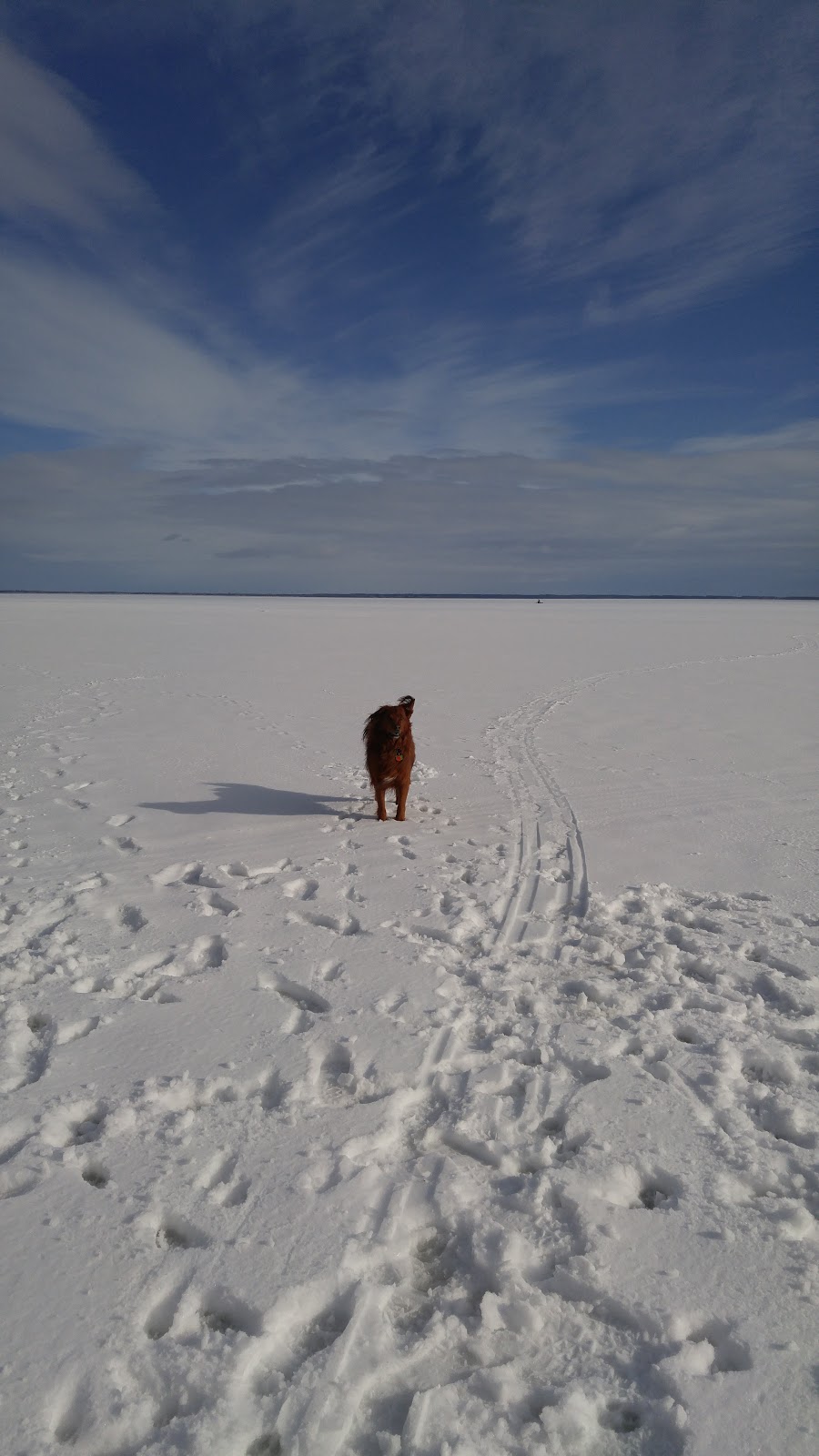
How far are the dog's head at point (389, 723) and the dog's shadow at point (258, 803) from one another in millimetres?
854

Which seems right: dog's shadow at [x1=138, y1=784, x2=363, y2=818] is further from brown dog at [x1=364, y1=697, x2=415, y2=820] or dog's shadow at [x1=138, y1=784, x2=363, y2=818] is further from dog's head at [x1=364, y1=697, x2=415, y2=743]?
dog's head at [x1=364, y1=697, x2=415, y2=743]

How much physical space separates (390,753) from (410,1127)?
3.81 meters

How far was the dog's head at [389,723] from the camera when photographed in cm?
645

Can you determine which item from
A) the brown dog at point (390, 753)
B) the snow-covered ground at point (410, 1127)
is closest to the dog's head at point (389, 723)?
the brown dog at point (390, 753)

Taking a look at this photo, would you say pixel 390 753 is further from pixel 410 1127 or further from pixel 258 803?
pixel 410 1127

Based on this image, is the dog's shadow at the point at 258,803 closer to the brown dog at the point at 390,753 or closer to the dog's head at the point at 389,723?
the brown dog at the point at 390,753

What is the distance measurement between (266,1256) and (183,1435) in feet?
1.66

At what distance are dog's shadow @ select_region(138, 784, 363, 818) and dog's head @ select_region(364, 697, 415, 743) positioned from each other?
33.6 inches

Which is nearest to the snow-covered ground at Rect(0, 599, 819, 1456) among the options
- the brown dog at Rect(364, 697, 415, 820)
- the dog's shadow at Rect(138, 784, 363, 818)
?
the dog's shadow at Rect(138, 784, 363, 818)

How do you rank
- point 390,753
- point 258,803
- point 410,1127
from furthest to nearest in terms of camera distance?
point 258,803 → point 390,753 → point 410,1127

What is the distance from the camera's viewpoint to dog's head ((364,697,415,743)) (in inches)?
254

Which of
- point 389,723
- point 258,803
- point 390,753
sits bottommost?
point 258,803

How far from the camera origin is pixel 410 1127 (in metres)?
2.90

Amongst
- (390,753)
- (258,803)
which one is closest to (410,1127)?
(390,753)
